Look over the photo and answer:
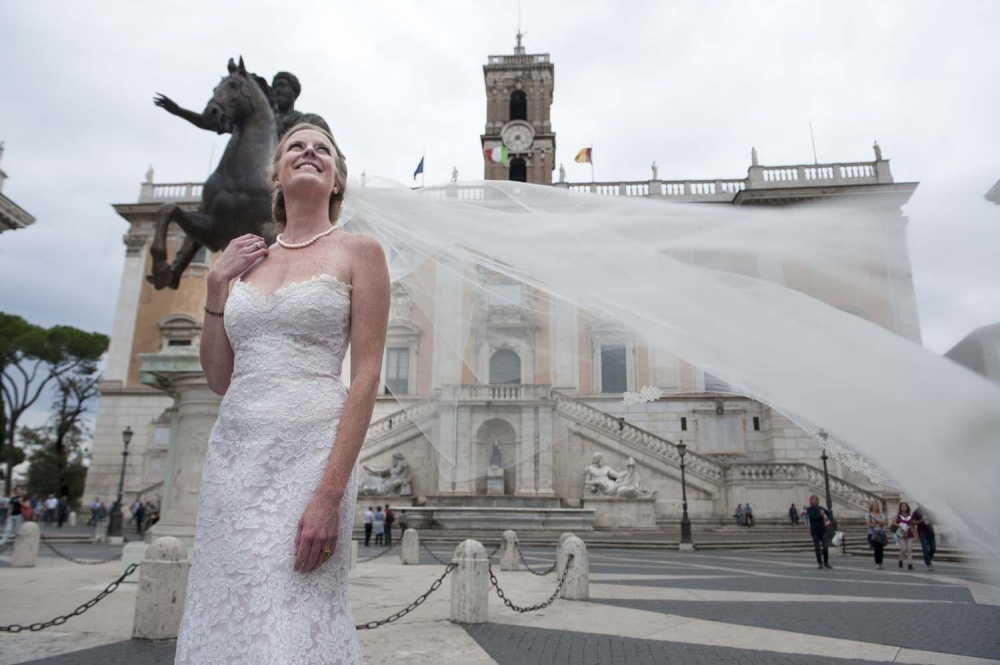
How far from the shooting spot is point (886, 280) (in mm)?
3709

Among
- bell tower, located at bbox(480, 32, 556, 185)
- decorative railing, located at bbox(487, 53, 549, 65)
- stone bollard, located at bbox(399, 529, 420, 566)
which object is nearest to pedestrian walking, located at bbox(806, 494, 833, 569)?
stone bollard, located at bbox(399, 529, 420, 566)

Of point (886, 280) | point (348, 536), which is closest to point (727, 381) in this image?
point (886, 280)

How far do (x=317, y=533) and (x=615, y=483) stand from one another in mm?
24065

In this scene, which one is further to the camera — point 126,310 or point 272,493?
point 126,310

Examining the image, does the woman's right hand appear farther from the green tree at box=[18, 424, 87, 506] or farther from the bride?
the green tree at box=[18, 424, 87, 506]

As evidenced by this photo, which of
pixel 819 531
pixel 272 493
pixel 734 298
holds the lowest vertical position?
pixel 819 531

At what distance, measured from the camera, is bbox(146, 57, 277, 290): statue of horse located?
20.9 ft

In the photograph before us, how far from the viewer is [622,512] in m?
24.5

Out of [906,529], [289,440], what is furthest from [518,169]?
[289,440]

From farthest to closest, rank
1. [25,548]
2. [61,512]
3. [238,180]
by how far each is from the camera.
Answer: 1. [61,512]
2. [25,548]
3. [238,180]

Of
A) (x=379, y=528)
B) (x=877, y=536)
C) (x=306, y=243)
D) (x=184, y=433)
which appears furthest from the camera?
(x=379, y=528)

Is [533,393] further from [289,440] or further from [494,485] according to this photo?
[494,485]

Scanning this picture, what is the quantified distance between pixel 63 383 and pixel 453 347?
179 ft

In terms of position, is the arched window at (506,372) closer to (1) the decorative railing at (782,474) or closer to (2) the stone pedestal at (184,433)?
(2) the stone pedestal at (184,433)
